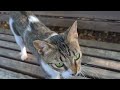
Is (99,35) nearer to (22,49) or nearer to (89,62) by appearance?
(89,62)

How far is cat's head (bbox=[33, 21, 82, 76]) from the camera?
179cm

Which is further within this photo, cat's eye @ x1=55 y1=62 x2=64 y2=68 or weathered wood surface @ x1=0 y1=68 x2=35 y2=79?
weathered wood surface @ x1=0 y1=68 x2=35 y2=79

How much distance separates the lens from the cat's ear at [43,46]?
1828 mm

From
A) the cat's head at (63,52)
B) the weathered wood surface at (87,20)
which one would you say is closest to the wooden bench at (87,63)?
the weathered wood surface at (87,20)

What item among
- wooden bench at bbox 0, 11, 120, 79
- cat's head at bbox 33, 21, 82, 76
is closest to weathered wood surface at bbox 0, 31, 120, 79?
wooden bench at bbox 0, 11, 120, 79

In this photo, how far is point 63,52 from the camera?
1826 millimetres

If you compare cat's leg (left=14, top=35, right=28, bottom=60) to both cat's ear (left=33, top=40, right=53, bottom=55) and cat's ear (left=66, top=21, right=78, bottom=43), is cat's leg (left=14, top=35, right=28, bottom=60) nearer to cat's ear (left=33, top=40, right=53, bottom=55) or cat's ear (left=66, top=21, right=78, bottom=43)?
cat's ear (left=33, top=40, right=53, bottom=55)

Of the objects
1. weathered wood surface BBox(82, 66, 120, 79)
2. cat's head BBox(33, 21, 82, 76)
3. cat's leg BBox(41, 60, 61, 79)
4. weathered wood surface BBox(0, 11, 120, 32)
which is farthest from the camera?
weathered wood surface BBox(0, 11, 120, 32)

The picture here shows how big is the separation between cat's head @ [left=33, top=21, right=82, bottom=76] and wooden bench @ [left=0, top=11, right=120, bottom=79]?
459mm

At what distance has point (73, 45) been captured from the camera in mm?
1894
